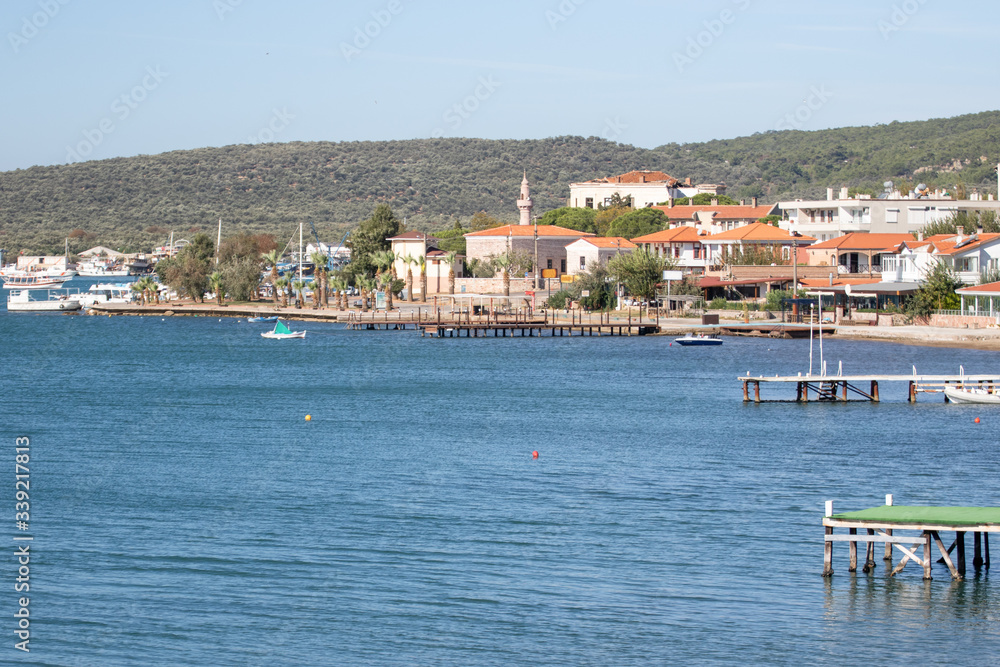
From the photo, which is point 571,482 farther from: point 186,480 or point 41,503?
point 41,503

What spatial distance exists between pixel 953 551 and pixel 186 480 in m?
22.4

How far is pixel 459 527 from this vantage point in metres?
30.3

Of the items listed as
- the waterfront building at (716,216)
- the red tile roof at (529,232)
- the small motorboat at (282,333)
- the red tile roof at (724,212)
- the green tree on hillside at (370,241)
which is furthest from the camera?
the green tree on hillside at (370,241)

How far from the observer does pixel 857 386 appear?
60.5 meters

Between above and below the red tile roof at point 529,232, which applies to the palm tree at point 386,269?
below

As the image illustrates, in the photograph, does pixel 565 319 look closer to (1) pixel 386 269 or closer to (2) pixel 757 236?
(2) pixel 757 236

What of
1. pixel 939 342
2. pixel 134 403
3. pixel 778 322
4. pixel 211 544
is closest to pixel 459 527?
pixel 211 544

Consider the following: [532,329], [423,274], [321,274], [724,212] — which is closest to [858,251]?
[532,329]

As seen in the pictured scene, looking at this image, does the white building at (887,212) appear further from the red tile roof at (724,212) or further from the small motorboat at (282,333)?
the small motorboat at (282,333)

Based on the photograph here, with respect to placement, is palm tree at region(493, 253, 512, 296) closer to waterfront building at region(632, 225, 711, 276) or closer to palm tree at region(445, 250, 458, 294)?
palm tree at region(445, 250, 458, 294)

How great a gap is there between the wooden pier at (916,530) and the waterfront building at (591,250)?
96.2 metres

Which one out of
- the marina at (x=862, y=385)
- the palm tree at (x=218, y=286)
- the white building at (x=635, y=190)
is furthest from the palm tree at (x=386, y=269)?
the marina at (x=862, y=385)

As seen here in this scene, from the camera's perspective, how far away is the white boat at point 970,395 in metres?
52.3

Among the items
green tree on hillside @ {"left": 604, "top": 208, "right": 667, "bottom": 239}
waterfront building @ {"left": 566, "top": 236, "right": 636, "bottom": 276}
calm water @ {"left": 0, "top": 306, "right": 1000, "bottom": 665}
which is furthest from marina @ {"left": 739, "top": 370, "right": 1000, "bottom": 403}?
green tree on hillside @ {"left": 604, "top": 208, "right": 667, "bottom": 239}
